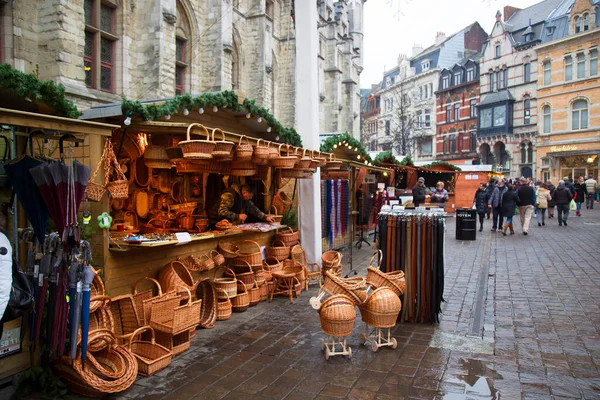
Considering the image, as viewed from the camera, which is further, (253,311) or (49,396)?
(253,311)

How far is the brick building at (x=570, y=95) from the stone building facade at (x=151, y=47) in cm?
2304

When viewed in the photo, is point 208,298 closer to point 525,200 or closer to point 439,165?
point 525,200

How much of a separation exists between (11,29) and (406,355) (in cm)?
1164

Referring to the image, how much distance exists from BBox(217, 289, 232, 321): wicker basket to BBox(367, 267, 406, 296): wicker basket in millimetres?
2029

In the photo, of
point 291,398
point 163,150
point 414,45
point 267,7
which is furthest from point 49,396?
point 414,45

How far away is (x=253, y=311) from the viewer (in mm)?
6438

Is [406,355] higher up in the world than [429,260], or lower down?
Answer: lower down

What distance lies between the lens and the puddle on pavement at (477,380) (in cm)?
377

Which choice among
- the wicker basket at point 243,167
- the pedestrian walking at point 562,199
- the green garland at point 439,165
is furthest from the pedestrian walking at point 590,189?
the wicker basket at point 243,167

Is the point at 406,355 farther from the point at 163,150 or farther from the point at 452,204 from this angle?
the point at 452,204

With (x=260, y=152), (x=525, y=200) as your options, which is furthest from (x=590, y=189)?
(x=260, y=152)

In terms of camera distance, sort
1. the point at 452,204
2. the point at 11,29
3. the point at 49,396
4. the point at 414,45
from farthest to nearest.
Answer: the point at 414,45 → the point at 452,204 → the point at 11,29 → the point at 49,396

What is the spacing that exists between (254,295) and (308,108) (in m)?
3.71

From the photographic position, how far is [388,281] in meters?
5.15
